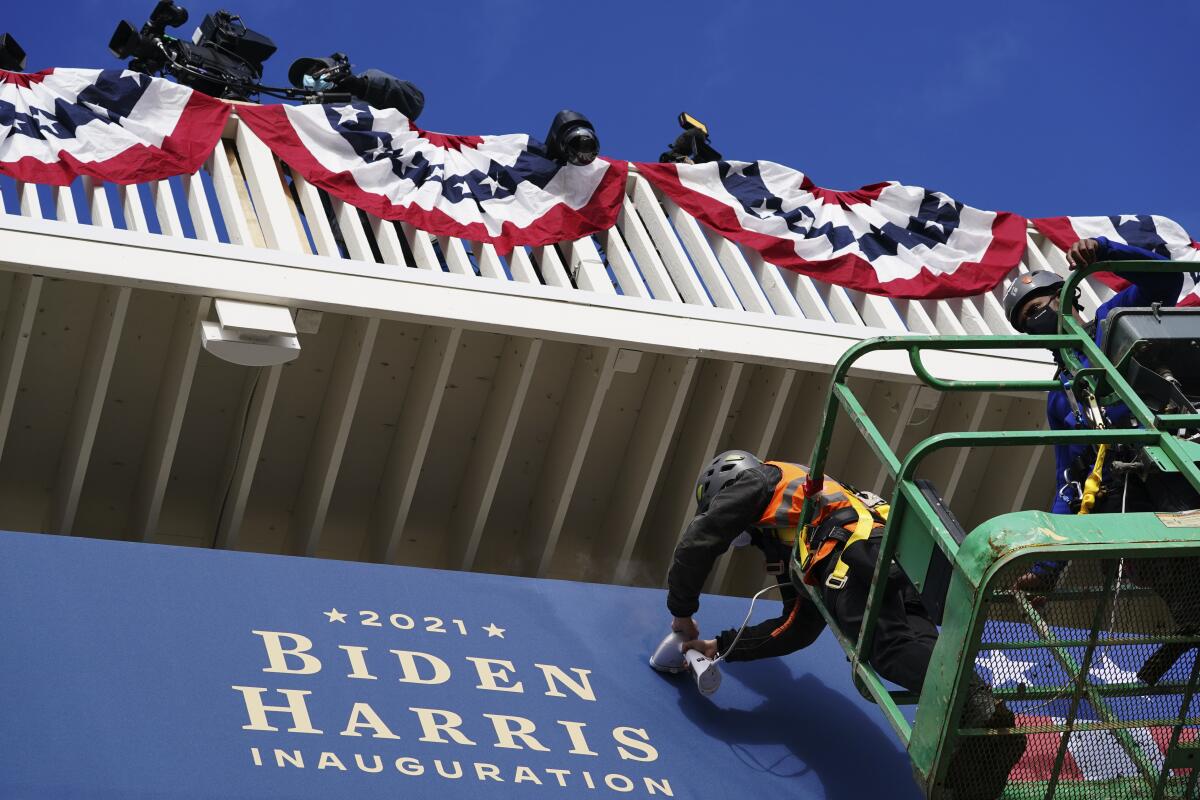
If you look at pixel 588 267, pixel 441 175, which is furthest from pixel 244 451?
pixel 588 267

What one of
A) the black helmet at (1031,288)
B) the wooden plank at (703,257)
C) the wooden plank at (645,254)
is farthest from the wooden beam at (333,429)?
the black helmet at (1031,288)

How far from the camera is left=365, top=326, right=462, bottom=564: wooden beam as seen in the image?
33.9 feet

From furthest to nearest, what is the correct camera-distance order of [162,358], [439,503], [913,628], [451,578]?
[439,503]
[162,358]
[451,578]
[913,628]

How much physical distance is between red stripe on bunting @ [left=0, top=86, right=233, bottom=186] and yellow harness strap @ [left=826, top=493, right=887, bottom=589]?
569 cm

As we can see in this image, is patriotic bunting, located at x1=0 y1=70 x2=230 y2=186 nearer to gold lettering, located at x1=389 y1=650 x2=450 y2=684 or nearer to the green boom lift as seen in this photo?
gold lettering, located at x1=389 y1=650 x2=450 y2=684

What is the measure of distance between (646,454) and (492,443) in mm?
1131

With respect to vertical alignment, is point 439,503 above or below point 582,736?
below

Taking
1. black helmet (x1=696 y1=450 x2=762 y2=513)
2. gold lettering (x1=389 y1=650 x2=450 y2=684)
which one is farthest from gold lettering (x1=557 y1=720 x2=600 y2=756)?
black helmet (x1=696 y1=450 x2=762 y2=513)

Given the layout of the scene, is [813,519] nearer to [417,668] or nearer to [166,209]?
[417,668]

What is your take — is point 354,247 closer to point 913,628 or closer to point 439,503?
point 439,503

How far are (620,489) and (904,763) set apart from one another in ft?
12.8

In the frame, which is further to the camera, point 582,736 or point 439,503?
point 439,503

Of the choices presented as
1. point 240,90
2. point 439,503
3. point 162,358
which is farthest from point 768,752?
point 240,90

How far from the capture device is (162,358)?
33.5 ft
